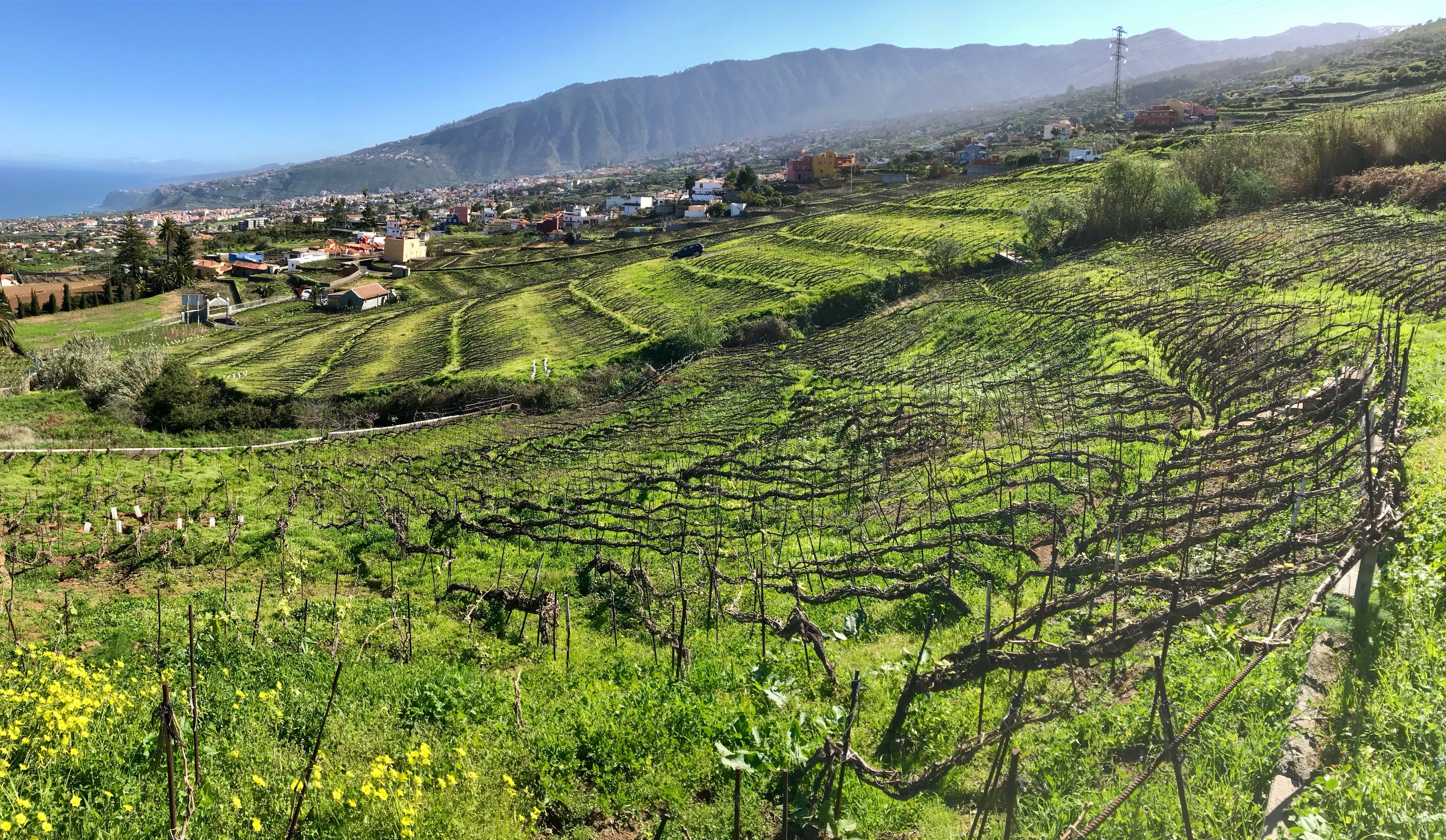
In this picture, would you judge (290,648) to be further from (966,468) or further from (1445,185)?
(1445,185)

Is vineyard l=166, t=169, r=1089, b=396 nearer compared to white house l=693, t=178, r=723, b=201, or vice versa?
vineyard l=166, t=169, r=1089, b=396

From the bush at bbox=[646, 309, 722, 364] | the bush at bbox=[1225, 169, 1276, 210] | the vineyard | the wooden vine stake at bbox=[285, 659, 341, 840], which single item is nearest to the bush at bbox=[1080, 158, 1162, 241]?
the bush at bbox=[1225, 169, 1276, 210]

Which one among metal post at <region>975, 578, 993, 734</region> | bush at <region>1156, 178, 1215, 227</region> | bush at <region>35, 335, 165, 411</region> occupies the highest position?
bush at <region>1156, 178, 1215, 227</region>

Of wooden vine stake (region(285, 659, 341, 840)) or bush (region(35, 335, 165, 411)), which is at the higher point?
bush (region(35, 335, 165, 411))

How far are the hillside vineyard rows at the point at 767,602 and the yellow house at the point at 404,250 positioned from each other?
255 ft

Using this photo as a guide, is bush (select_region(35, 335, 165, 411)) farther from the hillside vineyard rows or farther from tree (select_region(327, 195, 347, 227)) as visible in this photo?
tree (select_region(327, 195, 347, 227))

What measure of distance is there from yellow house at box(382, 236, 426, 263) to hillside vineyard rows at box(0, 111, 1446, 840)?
77619 millimetres

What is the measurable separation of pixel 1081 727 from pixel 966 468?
10617 mm

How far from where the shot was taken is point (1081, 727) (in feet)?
23.9

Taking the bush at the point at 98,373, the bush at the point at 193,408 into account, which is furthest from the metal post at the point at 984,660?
the bush at the point at 98,373

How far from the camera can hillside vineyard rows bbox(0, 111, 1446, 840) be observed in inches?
269

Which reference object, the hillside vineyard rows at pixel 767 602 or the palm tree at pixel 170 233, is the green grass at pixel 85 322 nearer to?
the palm tree at pixel 170 233

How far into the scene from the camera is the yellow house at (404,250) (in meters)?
99.8

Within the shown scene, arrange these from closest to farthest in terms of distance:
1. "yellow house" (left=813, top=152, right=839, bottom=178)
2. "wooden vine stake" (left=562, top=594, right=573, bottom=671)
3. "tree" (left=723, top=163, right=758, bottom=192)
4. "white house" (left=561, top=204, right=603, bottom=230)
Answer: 1. "wooden vine stake" (left=562, top=594, right=573, bottom=671)
2. "tree" (left=723, top=163, right=758, bottom=192)
3. "white house" (left=561, top=204, right=603, bottom=230)
4. "yellow house" (left=813, top=152, right=839, bottom=178)
